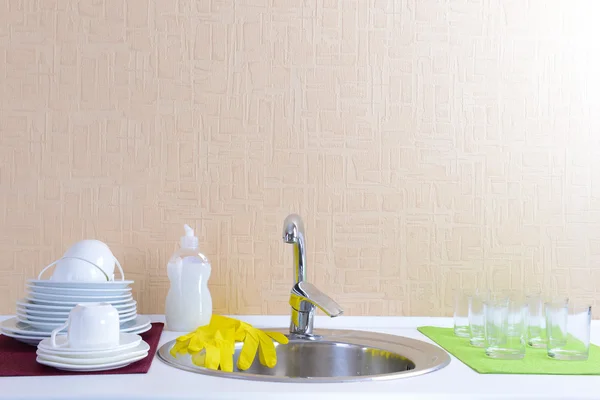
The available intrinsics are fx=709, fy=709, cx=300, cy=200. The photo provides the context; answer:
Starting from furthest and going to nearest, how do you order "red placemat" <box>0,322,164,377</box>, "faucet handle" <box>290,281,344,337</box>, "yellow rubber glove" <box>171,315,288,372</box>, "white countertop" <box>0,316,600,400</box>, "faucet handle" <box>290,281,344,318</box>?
"faucet handle" <box>290,281,344,337</box> → "faucet handle" <box>290,281,344,318</box> → "yellow rubber glove" <box>171,315,288,372</box> → "red placemat" <box>0,322,164,377</box> → "white countertop" <box>0,316,600,400</box>

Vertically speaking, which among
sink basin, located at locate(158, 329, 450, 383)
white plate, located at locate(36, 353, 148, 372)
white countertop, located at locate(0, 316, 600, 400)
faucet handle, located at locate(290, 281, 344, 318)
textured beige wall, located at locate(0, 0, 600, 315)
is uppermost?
textured beige wall, located at locate(0, 0, 600, 315)

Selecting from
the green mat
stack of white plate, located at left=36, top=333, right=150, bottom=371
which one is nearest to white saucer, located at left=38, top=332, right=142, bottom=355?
stack of white plate, located at left=36, top=333, right=150, bottom=371

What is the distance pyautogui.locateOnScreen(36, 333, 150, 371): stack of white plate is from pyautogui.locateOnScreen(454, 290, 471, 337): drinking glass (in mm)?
768

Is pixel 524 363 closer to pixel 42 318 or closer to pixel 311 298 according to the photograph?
pixel 311 298

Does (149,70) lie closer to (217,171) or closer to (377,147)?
(217,171)

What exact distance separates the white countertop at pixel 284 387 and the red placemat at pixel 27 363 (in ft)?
0.06

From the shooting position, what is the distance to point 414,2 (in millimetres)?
1784

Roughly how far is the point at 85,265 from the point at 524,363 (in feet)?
2.97

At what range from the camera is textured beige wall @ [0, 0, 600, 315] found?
1.73m

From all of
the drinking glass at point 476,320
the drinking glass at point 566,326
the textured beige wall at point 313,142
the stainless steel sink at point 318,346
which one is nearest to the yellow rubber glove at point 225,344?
the stainless steel sink at point 318,346

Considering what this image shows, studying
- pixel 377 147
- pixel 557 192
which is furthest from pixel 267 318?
pixel 557 192

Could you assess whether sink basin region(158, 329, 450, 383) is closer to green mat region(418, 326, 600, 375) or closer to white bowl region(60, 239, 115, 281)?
green mat region(418, 326, 600, 375)

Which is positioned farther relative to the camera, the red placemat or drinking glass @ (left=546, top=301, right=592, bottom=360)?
drinking glass @ (left=546, top=301, right=592, bottom=360)

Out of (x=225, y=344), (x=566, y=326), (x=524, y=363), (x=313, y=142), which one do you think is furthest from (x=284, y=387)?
(x=313, y=142)
